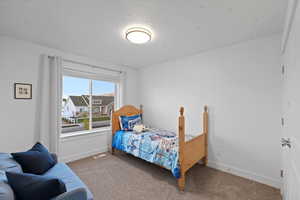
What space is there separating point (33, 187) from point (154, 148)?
1.70 metres

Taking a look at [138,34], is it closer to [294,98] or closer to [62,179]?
[294,98]

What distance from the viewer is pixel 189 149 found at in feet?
7.27

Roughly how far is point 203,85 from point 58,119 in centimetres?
300

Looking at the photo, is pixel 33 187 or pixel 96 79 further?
pixel 96 79

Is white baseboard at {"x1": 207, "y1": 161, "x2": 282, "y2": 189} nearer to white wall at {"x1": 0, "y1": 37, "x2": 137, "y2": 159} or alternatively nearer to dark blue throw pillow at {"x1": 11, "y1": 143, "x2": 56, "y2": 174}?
dark blue throw pillow at {"x1": 11, "y1": 143, "x2": 56, "y2": 174}

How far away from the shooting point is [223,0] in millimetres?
1460

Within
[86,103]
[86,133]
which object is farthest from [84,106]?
[86,133]

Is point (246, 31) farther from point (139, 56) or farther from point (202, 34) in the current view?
point (139, 56)

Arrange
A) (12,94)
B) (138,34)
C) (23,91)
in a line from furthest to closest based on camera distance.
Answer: (23,91) < (12,94) < (138,34)

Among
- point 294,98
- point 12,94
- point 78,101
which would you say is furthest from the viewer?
point 78,101

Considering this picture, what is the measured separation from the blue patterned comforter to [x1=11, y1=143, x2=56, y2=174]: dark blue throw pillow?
1.41m

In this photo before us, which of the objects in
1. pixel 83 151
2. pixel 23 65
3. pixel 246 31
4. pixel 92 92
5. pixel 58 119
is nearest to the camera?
pixel 246 31

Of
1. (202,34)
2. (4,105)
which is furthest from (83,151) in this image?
(202,34)

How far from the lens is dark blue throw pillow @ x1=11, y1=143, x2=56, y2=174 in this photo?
1520 millimetres
